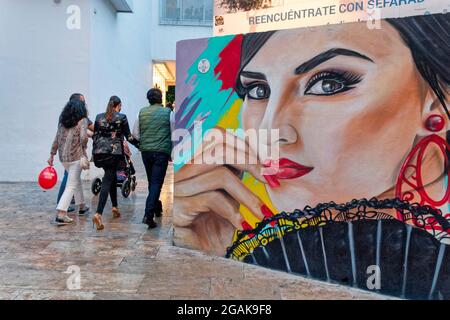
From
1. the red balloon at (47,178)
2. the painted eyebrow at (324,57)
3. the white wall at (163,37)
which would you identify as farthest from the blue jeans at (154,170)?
the white wall at (163,37)

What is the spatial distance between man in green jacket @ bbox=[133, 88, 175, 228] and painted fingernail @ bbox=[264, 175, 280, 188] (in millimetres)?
1854

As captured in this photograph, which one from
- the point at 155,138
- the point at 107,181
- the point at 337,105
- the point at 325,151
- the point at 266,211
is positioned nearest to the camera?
the point at 337,105

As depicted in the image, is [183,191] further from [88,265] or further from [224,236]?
[88,265]

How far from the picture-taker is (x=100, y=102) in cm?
1080

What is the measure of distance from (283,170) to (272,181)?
0.57 feet

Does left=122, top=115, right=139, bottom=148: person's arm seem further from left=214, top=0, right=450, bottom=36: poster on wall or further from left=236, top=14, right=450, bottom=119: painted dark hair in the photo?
left=236, top=14, right=450, bottom=119: painted dark hair

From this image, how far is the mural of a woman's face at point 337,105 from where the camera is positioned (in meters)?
3.74

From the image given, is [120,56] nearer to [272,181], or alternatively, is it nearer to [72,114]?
[72,114]

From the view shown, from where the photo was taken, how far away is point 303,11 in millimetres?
5410

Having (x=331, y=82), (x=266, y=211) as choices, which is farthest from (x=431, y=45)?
(x=266, y=211)

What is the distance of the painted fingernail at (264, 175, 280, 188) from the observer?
4.44m
